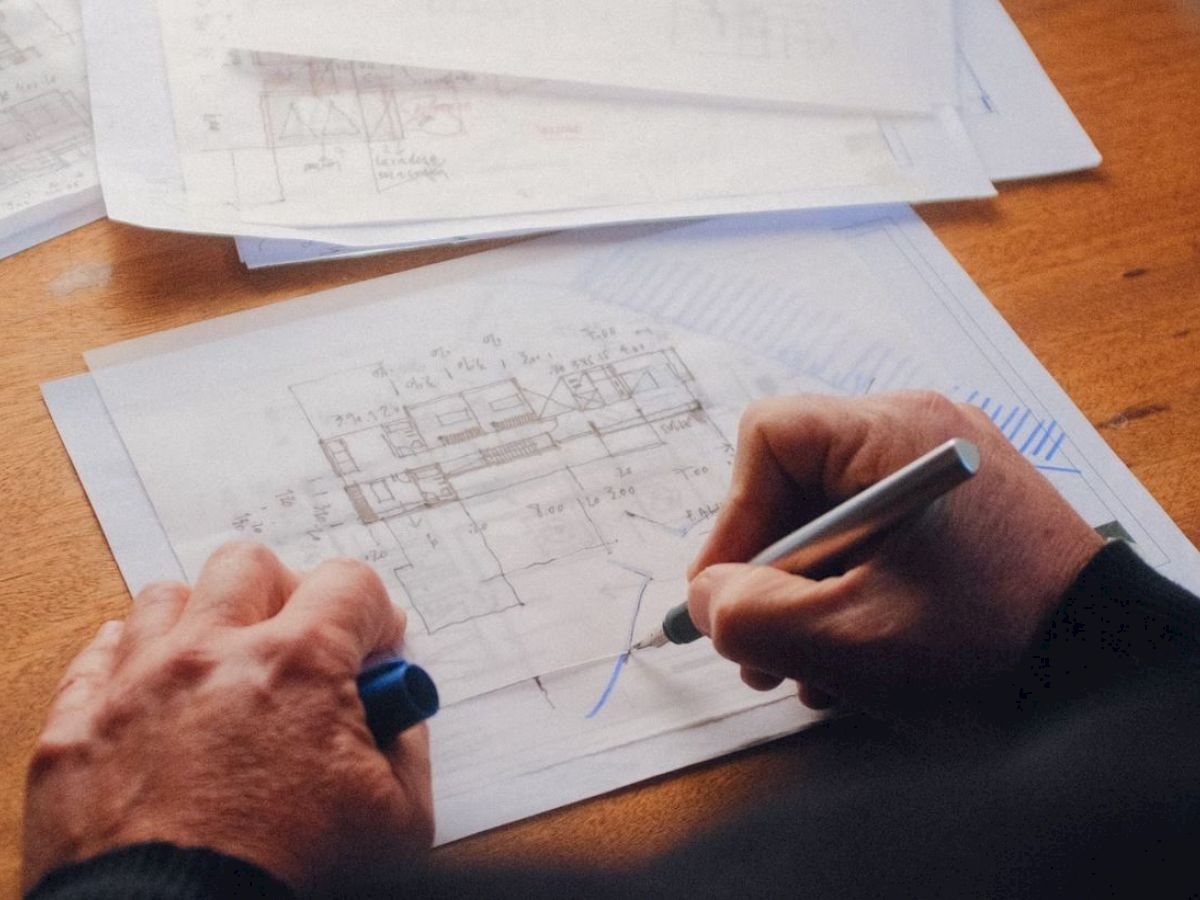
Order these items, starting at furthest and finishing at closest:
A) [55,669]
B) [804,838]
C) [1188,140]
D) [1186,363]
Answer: [1188,140]
[1186,363]
[55,669]
[804,838]

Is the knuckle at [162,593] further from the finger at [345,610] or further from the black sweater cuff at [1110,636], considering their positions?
the black sweater cuff at [1110,636]

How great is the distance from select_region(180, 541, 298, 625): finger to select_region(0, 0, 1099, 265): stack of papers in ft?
0.83

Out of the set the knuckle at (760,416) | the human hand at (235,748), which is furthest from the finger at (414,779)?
the knuckle at (760,416)

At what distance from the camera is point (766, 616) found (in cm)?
54

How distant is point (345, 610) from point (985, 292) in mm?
491

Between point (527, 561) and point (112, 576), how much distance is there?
8.3 inches

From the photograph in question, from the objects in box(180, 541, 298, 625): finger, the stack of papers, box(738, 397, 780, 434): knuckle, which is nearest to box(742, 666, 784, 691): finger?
box(738, 397, 780, 434): knuckle

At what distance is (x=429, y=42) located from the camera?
863mm

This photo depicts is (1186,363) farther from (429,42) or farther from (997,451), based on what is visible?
(429,42)

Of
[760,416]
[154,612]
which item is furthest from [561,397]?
[154,612]

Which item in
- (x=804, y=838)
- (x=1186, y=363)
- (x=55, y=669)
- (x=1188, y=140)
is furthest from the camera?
(x=1188, y=140)

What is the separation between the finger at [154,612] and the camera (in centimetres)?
55

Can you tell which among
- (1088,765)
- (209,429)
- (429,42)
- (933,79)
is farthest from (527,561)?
(933,79)

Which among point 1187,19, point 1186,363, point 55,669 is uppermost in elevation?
point 1187,19
